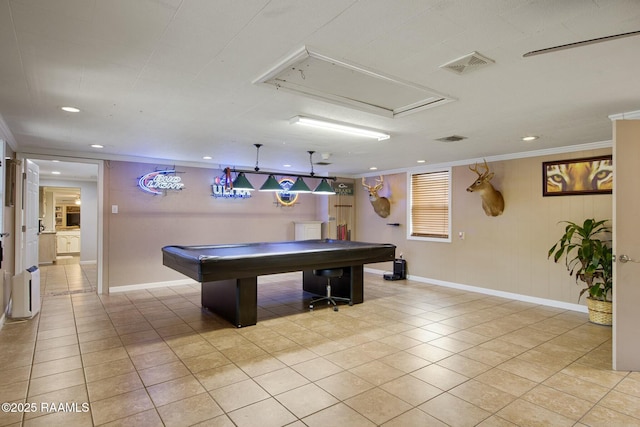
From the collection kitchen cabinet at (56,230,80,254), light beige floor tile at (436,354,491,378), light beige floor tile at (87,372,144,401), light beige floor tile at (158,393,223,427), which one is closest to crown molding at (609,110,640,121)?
light beige floor tile at (436,354,491,378)

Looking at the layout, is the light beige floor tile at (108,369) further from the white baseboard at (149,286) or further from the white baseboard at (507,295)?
the white baseboard at (507,295)

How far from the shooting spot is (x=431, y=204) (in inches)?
287

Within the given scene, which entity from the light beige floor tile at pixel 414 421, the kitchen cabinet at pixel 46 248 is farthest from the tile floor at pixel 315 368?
the kitchen cabinet at pixel 46 248

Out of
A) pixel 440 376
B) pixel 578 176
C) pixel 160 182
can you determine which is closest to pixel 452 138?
pixel 578 176

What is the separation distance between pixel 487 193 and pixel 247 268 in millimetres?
4096

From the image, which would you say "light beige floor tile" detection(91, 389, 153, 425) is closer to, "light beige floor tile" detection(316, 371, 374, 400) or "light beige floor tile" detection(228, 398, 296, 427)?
"light beige floor tile" detection(228, 398, 296, 427)

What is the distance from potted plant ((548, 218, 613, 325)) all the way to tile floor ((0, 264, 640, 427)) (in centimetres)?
30

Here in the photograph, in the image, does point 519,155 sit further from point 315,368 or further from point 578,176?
point 315,368

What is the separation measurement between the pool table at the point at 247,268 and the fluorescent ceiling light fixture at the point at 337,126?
5.31 feet

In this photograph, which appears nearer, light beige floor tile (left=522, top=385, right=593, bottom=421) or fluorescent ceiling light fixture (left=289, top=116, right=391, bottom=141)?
light beige floor tile (left=522, top=385, right=593, bottom=421)

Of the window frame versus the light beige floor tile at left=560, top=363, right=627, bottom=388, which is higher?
the window frame

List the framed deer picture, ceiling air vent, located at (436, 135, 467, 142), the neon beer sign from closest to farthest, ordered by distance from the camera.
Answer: ceiling air vent, located at (436, 135, 467, 142) → the framed deer picture → the neon beer sign

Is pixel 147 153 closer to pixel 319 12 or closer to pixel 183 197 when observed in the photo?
pixel 183 197

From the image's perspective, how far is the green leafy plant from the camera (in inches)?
177
